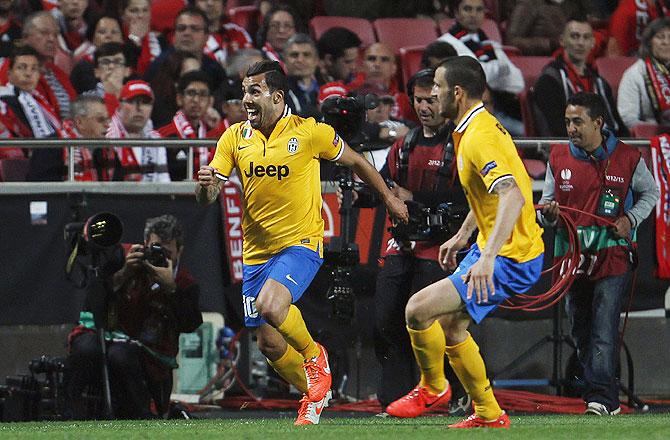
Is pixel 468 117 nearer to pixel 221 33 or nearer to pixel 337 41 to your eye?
pixel 337 41

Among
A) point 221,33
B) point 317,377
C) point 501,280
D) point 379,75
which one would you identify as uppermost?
point 221,33

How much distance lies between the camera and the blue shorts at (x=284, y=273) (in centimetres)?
896

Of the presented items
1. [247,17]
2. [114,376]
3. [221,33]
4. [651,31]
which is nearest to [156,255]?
[114,376]

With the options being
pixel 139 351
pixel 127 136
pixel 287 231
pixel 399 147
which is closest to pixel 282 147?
pixel 287 231

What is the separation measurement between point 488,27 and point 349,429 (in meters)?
7.84

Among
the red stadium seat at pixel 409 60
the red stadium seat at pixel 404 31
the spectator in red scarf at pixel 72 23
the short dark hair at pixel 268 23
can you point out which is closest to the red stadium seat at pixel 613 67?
the red stadium seat at pixel 404 31

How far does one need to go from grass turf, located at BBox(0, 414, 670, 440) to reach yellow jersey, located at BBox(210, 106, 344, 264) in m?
1.18

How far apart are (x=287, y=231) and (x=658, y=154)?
4.16m

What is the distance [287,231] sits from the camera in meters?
9.18

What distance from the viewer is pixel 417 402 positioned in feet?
29.8

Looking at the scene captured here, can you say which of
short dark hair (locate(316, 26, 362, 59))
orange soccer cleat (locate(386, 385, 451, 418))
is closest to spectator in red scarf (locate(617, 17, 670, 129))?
short dark hair (locate(316, 26, 362, 59))

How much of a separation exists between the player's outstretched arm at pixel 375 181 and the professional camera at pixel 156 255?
181 centimetres

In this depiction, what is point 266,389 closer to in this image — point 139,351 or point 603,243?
point 139,351

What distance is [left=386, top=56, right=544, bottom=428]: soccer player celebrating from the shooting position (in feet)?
25.7
